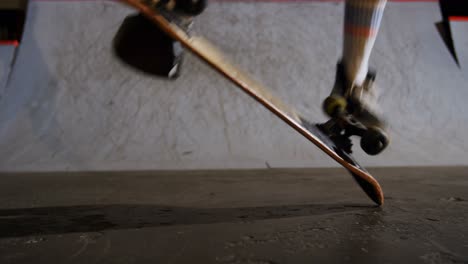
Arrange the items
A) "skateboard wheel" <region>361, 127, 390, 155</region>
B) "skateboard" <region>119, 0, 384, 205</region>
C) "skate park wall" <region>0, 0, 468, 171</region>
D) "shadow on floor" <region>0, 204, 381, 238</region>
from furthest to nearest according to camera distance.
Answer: "skate park wall" <region>0, 0, 468, 171</region> → "skateboard wheel" <region>361, 127, 390, 155</region> → "skateboard" <region>119, 0, 384, 205</region> → "shadow on floor" <region>0, 204, 381, 238</region>

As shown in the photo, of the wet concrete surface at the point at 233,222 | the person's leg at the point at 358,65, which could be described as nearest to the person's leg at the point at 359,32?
the person's leg at the point at 358,65

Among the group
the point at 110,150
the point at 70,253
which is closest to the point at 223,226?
the point at 70,253

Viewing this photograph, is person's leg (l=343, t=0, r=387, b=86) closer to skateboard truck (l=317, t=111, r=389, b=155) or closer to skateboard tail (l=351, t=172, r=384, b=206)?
skateboard truck (l=317, t=111, r=389, b=155)

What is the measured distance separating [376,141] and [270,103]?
40 centimetres

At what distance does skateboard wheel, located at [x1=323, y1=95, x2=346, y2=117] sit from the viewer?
155 centimetres

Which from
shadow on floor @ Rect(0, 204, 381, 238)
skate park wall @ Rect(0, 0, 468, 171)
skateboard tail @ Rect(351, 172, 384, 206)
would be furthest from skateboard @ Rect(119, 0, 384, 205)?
skate park wall @ Rect(0, 0, 468, 171)

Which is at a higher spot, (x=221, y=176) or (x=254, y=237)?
(x=254, y=237)

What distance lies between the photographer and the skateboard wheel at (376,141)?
57.9 inches

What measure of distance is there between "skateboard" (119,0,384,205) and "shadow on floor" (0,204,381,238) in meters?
0.15

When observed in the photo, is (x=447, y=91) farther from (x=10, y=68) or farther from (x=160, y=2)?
(x=10, y=68)

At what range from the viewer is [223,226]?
1.16 meters

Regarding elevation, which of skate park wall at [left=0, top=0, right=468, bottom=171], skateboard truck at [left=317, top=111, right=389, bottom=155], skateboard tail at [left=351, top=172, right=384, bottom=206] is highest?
skateboard truck at [left=317, top=111, right=389, bottom=155]

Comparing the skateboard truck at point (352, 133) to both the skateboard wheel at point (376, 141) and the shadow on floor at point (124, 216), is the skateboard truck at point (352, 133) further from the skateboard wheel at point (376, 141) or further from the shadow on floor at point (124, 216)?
the shadow on floor at point (124, 216)

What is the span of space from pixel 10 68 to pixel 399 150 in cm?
365
